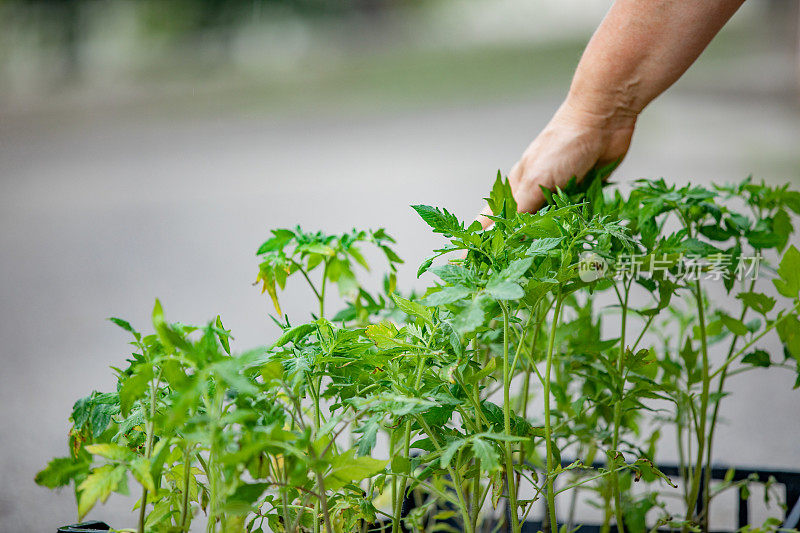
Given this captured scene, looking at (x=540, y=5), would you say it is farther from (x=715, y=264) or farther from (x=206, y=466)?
(x=206, y=466)

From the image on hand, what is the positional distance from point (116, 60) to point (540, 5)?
273cm

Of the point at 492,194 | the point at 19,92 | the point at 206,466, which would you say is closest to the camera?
the point at 206,466

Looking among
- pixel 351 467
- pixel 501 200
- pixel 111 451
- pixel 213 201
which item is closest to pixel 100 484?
pixel 111 451

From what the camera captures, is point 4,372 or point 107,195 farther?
point 107,195

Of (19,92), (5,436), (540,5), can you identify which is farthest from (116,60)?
(5,436)

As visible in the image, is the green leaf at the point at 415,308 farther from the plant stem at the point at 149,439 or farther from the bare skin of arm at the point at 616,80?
the bare skin of arm at the point at 616,80

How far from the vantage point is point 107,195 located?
3.26 metres

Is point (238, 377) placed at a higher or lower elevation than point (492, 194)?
lower

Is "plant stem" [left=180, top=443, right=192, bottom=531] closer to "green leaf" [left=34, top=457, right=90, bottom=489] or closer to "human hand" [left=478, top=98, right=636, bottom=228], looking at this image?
"green leaf" [left=34, top=457, right=90, bottom=489]

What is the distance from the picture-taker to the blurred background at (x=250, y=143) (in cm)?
226

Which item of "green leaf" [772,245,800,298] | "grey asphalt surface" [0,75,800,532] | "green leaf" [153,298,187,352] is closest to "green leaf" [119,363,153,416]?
"green leaf" [153,298,187,352]

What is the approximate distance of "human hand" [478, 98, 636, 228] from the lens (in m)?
0.80

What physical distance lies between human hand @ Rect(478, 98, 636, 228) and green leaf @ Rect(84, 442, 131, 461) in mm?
461

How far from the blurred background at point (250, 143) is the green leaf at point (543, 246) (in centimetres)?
122
